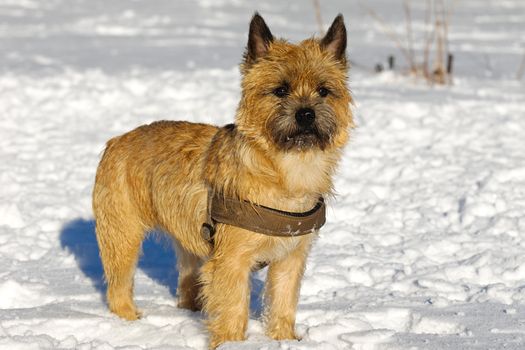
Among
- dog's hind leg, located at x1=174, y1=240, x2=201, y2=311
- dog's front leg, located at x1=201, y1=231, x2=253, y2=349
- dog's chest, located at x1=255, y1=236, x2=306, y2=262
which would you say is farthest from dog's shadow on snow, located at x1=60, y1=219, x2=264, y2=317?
dog's chest, located at x1=255, y1=236, x2=306, y2=262

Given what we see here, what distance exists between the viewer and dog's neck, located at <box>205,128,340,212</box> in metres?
4.40

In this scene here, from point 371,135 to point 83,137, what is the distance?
327 centimetres

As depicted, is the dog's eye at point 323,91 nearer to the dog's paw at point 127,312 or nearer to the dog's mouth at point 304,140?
the dog's mouth at point 304,140

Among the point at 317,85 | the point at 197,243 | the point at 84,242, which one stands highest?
the point at 317,85

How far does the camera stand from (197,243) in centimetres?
478

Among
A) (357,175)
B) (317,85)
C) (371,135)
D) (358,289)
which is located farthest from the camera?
(371,135)

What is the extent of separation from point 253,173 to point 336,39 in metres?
0.89

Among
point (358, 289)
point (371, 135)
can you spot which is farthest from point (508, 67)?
point (358, 289)

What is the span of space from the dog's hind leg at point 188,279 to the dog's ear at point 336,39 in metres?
1.68

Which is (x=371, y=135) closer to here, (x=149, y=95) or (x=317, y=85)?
(x=149, y=95)

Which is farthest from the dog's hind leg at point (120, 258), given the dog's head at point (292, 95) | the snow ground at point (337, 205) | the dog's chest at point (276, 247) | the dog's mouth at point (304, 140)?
the dog's mouth at point (304, 140)

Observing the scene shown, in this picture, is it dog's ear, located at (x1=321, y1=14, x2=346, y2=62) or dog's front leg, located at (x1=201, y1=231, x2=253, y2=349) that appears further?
dog's ear, located at (x1=321, y1=14, x2=346, y2=62)

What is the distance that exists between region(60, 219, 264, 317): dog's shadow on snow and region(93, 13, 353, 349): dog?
0.60 metres

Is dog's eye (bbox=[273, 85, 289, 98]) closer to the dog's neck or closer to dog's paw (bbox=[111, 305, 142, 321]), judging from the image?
the dog's neck
